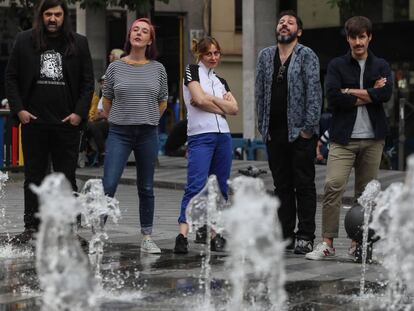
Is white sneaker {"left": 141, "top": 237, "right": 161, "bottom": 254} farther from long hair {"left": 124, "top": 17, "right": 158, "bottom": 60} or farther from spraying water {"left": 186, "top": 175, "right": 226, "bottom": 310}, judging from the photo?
long hair {"left": 124, "top": 17, "right": 158, "bottom": 60}

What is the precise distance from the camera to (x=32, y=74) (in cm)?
730

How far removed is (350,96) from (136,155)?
1852mm

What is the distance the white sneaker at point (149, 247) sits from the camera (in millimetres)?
7371

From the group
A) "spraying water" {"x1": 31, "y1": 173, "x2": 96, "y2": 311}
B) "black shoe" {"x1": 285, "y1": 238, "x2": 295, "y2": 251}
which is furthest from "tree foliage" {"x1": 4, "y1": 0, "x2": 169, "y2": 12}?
"spraying water" {"x1": 31, "y1": 173, "x2": 96, "y2": 311}

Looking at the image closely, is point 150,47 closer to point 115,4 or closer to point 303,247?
point 303,247

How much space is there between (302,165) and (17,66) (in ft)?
8.19

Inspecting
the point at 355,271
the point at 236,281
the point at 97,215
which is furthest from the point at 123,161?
the point at 236,281

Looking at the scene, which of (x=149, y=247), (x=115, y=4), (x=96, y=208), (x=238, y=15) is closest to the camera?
(x=96, y=208)

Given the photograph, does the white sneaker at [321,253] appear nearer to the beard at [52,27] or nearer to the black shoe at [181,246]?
the black shoe at [181,246]

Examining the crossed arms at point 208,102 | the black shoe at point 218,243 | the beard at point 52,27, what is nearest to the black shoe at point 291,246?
the black shoe at point 218,243

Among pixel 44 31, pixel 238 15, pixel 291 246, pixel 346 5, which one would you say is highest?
pixel 238 15

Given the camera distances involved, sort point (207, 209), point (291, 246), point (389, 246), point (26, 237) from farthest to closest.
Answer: point (291, 246) → point (26, 237) → point (207, 209) → point (389, 246)

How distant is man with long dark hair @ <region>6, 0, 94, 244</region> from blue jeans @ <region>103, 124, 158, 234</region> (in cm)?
33

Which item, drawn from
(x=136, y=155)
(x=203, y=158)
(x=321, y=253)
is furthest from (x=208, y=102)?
(x=321, y=253)
